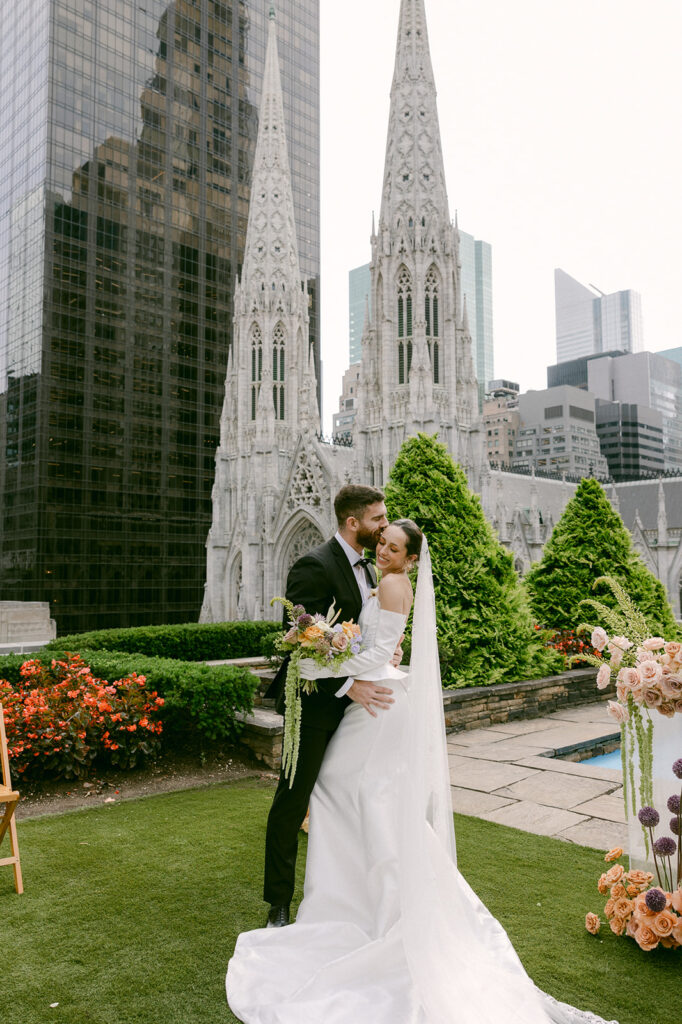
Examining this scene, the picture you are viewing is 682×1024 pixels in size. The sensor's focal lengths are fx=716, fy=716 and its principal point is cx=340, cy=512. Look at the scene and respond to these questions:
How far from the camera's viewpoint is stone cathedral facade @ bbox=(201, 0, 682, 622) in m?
36.6

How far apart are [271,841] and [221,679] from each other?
4192mm

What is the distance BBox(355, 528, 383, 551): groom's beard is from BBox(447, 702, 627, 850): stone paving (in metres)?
3.25

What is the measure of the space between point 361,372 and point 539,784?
107 ft

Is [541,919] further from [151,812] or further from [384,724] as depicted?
[151,812]

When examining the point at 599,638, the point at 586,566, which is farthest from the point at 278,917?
the point at 586,566

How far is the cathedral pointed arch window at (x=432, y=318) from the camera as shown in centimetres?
3712

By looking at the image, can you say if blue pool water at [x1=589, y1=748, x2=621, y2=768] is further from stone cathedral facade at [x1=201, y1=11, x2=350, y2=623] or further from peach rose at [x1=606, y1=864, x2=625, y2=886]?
stone cathedral facade at [x1=201, y1=11, x2=350, y2=623]

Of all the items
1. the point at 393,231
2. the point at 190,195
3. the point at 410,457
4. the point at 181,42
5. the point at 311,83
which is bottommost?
the point at 410,457

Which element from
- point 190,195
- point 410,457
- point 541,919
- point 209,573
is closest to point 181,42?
point 190,195

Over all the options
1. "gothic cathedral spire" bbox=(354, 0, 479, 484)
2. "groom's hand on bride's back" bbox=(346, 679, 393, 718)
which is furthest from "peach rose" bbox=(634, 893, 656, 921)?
"gothic cathedral spire" bbox=(354, 0, 479, 484)

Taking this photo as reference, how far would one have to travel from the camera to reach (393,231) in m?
37.8

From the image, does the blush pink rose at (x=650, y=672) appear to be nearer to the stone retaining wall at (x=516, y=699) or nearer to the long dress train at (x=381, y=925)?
the long dress train at (x=381, y=925)

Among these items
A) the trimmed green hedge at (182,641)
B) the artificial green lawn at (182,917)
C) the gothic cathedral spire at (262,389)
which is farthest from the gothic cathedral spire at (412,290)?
the artificial green lawn at (182,917)

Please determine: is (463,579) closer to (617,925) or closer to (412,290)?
(617,925)
